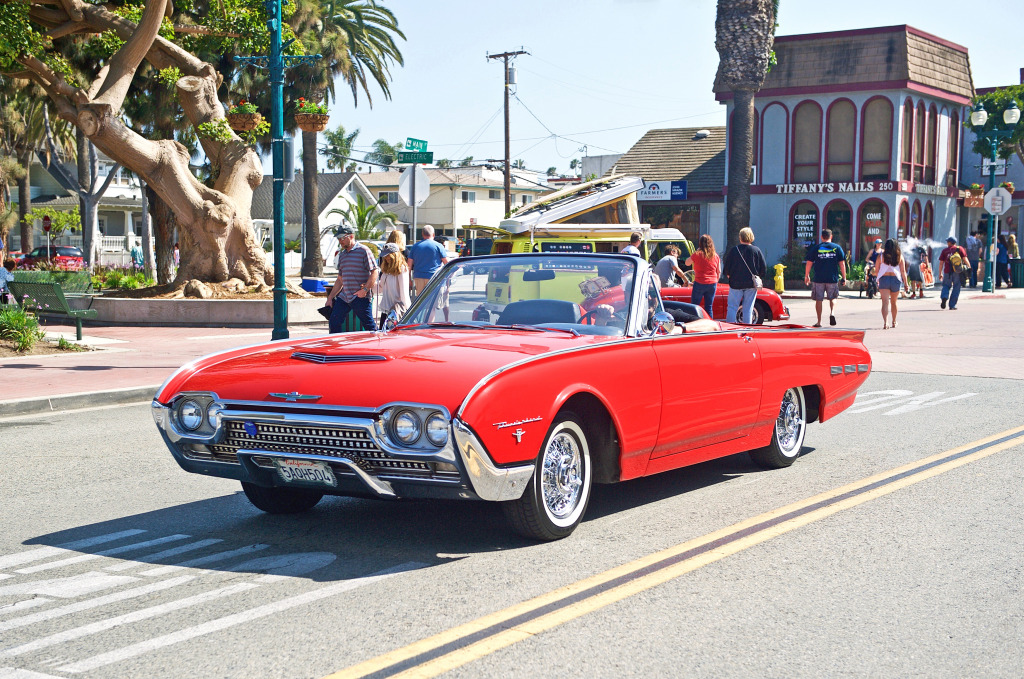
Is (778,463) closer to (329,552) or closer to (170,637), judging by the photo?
(329,552)

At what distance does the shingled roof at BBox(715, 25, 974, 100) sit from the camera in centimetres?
3916

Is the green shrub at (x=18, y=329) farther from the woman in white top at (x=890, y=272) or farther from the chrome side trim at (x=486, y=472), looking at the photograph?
the woman in white top at (x=890, y=272)

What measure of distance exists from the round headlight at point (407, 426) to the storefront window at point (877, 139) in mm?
37799

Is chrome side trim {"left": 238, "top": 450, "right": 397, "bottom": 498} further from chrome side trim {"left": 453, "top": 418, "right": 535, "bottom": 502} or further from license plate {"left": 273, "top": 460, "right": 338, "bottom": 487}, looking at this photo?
chrome side trim {"left": 453, "top": 418, "right": 535, "bottom": 502}

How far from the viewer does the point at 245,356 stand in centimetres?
607

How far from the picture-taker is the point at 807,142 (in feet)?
136

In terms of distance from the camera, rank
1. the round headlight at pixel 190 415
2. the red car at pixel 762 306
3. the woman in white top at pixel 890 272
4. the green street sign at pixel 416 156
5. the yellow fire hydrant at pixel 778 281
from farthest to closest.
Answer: the yellow fire hydrant at pixel 778 281, the woman in white top at pixel 890 272, the red car at pixel 762 306, the green street sign at pixel 416 156, the round headlight at pixel 190 415

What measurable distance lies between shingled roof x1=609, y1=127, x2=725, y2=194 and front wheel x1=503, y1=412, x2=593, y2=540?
132 feet

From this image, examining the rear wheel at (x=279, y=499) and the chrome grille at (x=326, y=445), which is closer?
the chrome grille at (x=326, y=445)

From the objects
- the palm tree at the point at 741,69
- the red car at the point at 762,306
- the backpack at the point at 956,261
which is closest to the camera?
the red car at the point at 762,306

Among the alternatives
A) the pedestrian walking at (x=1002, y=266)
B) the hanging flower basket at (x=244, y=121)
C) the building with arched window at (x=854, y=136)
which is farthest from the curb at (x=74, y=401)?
the pedestrian walking at (x=1002, y=266)

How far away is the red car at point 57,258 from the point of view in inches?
1972

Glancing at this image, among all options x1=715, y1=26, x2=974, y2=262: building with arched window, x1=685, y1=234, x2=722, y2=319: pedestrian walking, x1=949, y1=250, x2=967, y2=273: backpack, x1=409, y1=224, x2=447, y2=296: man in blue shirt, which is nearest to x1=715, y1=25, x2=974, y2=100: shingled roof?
x1=715, y1=26, x2=974, y2=262: building with arched window

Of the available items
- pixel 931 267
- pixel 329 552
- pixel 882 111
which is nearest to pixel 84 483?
pixel 329 552
